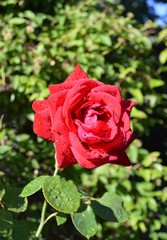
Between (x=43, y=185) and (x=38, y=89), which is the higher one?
(x=43, y=185)

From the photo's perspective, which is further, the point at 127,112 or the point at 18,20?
the point at 18,20

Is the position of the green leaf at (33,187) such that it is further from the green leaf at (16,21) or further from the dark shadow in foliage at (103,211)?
the green leaf at (16,21)

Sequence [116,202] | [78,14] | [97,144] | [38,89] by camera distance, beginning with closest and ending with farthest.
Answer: [97,144] < [116,202] < [38,89] < [78,14]

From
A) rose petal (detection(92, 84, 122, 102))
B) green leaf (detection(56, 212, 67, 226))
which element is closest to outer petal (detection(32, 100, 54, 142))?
rose petal (detection(92, 84, 122, 102))

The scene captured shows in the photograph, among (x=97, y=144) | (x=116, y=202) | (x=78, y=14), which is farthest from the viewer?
(x=78, y=14)

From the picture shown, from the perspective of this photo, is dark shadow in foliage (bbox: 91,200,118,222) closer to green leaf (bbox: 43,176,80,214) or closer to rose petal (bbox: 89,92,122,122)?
green leaf (bbox: 43,176,80,214)

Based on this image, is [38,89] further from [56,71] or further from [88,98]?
[88,98]

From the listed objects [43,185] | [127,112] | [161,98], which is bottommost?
[161,98]

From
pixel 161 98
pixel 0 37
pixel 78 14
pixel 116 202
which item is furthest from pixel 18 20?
pixel 116 202
